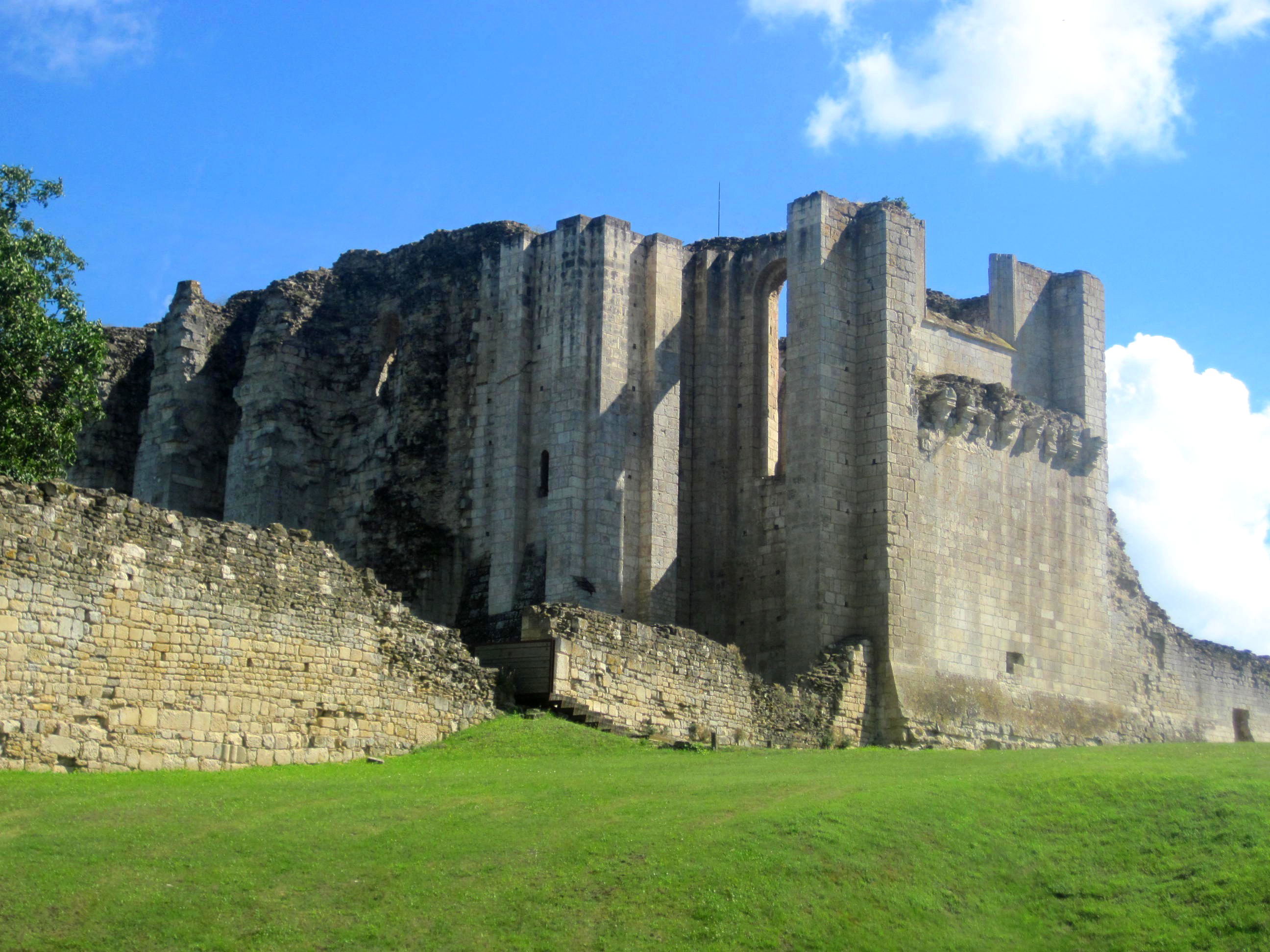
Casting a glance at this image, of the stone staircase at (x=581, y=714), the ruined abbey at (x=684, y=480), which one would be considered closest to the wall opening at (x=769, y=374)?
the ruined abbey at (x=684, y=480)

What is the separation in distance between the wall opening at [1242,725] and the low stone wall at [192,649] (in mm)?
22991

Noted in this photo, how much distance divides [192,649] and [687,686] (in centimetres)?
886

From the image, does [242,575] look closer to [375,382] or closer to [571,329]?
[571,329]

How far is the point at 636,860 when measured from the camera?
16.2 meters

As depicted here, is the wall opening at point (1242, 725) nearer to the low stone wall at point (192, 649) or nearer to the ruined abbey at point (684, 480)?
the ruined abbey at point (684, 480)

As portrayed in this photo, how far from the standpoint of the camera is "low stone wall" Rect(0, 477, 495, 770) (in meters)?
20.1

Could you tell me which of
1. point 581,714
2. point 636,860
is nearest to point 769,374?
point 581,714

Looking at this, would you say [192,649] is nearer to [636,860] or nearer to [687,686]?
[636,860]

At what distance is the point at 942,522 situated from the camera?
33.3 metres

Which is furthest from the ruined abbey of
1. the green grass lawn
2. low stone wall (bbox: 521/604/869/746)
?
the green grass lawn

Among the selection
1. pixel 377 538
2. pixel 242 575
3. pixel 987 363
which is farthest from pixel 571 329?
pixel 242 575

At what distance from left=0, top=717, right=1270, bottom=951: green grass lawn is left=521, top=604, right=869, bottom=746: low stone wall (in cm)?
508

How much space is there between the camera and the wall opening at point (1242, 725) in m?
41.6

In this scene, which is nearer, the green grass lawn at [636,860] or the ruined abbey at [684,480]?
the green grass lawn at [636,860]
